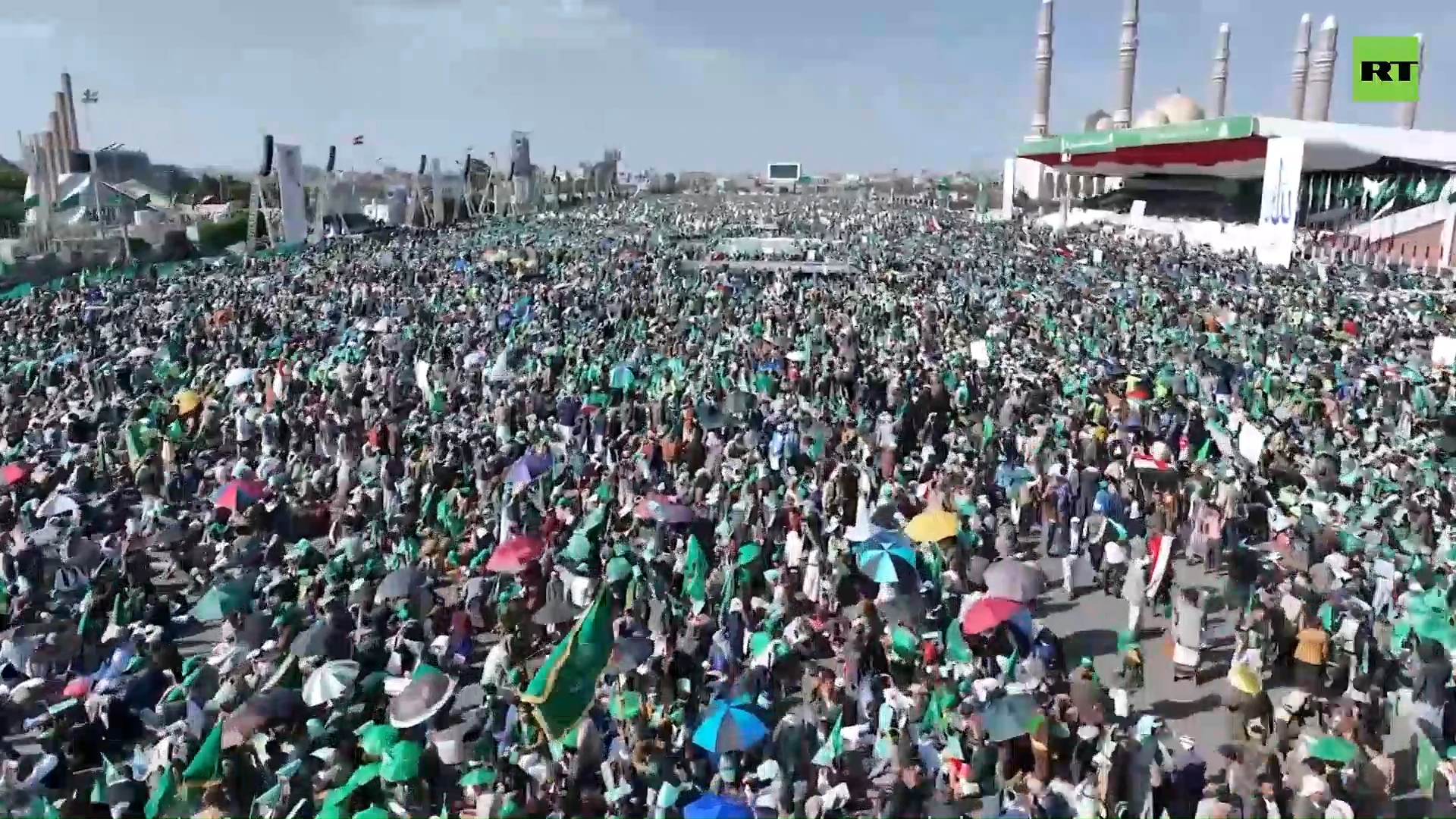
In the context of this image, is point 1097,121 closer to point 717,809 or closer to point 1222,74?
point 1222,74

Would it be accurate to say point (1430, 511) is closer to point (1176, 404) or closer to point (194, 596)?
point (1176, 404)

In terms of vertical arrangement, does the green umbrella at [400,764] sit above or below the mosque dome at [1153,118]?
below

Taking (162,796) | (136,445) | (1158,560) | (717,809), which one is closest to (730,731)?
(717,809)

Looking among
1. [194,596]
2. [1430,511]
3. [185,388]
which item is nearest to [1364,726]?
[1430,511]

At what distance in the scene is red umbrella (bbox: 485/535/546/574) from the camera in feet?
30.2

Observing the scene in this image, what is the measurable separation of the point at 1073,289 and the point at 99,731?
23358mm

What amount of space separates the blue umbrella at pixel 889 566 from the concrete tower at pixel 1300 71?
190 ft

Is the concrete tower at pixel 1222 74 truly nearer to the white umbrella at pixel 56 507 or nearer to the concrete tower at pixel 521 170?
the concrete tower at pixel 521 170

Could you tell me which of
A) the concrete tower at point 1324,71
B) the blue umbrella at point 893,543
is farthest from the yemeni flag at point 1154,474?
the concrete tower at point 1324,71

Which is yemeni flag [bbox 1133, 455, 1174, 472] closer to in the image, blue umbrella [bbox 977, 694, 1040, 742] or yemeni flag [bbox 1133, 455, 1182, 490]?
yemeni flag [bbox 1133, 455, 1182, 490]

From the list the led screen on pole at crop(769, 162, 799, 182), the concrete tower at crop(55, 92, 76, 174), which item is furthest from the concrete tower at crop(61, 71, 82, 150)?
the led screen on pole at crop(769, 162, 799, 182)

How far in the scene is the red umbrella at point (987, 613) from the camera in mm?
7680

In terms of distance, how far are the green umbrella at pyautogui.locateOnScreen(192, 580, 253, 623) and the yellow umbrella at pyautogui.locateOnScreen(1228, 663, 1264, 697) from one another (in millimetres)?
7371

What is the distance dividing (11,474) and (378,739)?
828 centimetres
